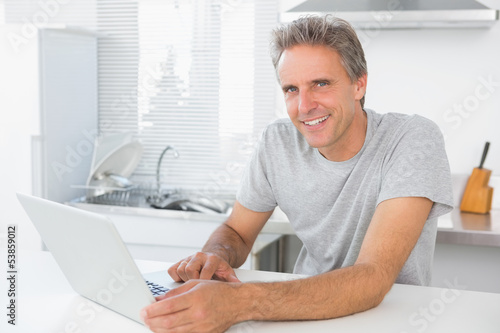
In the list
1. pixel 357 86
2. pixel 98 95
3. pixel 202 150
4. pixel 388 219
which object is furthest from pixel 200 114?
pixel 388 219

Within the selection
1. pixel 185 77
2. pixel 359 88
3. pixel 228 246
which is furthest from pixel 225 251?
pixel 185 77

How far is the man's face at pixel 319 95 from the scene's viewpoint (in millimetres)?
1339

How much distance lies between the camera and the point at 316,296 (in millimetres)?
1028

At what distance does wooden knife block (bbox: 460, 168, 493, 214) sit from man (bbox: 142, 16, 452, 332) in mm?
1149

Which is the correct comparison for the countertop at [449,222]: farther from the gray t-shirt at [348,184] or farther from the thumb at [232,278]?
the thumb at [232,278]

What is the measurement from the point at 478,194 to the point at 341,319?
5.48 ft

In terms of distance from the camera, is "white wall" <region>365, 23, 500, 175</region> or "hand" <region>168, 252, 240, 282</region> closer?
"hand" <region>168, 252, 240, 282</region>

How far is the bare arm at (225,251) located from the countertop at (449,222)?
684 mm

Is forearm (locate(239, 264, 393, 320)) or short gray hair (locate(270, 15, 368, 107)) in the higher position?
short gray hair (locate(270, 15, 368, 107))

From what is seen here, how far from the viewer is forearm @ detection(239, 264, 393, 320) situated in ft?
3.26

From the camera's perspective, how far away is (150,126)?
3080 mm

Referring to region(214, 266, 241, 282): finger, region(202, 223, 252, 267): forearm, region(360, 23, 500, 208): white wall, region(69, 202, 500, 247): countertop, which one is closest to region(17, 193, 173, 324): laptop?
region(214, 266, 241, 282): finger

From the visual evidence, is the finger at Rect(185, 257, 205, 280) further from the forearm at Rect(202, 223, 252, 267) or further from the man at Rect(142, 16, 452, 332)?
the forearm at Rect(202, 223, 252, 267)

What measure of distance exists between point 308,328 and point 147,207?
71.0 inches
